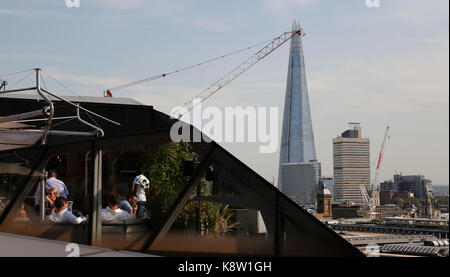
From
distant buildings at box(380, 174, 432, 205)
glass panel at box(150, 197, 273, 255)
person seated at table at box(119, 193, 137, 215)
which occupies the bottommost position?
distant buildings at box(380, 174, 432, 205)

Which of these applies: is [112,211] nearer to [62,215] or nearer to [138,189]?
[138,189]

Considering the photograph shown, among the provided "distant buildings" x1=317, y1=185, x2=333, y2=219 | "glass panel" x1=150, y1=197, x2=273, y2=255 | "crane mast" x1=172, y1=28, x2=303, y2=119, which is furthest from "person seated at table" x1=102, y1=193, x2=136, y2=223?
"crane mast" x1=172, y1=28, x2=303, y2=119

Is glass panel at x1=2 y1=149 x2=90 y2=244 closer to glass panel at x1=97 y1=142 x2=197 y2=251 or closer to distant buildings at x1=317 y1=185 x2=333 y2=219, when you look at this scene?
glass panel at x1=97 y1=142 x2=197 y2=251

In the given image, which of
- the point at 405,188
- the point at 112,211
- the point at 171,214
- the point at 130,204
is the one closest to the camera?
the point at 171,214

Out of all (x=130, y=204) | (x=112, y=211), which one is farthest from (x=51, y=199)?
(x=130, y=204)

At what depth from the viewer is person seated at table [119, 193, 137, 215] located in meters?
6.53

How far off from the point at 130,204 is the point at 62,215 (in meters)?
1.35

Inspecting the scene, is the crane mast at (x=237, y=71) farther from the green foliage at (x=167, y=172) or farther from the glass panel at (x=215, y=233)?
the glass panel at (x=215, y=233)

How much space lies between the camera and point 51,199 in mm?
7391

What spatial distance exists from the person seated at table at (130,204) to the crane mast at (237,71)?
364 ft

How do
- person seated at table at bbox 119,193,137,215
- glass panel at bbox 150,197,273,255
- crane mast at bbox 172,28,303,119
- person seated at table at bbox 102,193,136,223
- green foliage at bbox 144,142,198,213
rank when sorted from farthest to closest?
crane mast at bbox 172,28,303,119 < person seated at table at bbox 102,193,136,223 < person seated at table at bbox 119,193,137,215 < green foliage at bbox 144,142,198,213 < glass panel at bbox 150,197,273,255

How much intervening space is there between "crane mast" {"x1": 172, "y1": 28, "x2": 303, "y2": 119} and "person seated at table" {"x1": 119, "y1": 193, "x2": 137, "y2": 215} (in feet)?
364
